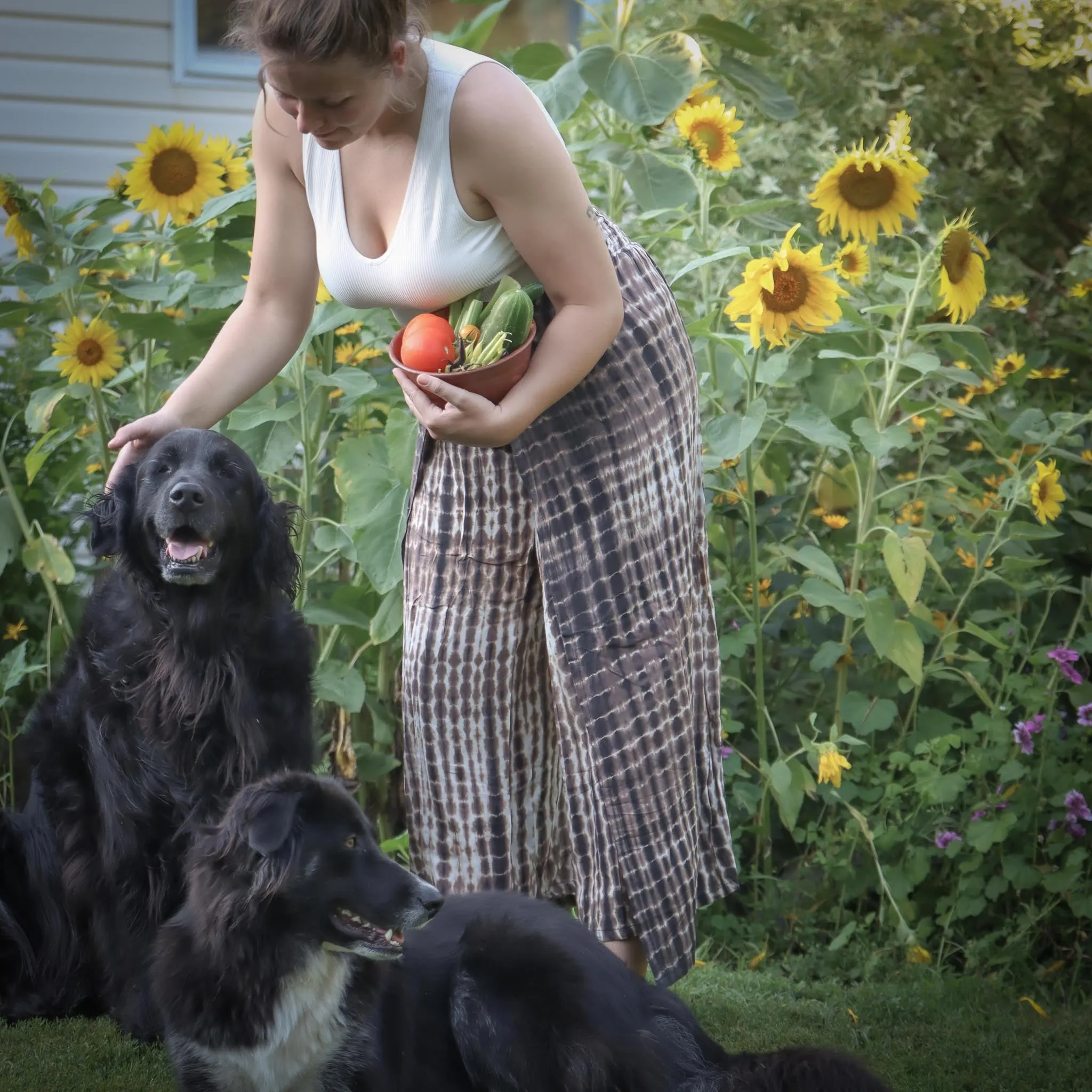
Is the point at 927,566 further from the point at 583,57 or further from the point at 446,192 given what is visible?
the point at 446,192

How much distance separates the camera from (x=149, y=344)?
346 cm

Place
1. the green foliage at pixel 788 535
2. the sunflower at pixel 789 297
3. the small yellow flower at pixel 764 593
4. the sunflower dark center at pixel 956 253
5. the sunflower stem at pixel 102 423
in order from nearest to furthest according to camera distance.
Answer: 1. the sunflower at pixel 789 297
2. the sunflower dark center at pixel 956 253
3. the green foliage at pixel 788 535
4. the sunflower stem at pixel 102 423
5. the small yellow flower at pixel 764 593

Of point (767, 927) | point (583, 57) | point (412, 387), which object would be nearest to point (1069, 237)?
point (583, 57)

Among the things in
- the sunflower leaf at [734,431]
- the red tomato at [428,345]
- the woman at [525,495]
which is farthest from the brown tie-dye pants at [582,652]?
the sunflower leaf at [734,431]

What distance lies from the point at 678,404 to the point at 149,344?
163 cm

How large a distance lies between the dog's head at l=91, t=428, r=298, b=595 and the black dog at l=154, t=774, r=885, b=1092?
555 millimetres

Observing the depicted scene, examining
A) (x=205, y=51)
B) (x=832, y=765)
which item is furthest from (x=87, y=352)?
(x=205, y=51)

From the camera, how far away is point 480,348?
2207 millimetres

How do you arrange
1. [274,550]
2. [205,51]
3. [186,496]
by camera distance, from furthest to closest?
[205,51]
[274,550]
[186,496]

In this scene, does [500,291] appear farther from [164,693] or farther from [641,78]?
[641,78]

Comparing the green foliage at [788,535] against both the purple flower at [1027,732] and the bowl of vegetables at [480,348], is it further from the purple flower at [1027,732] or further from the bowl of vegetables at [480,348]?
the bowl of vegetables at [480,348]

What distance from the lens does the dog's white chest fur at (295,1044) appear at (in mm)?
2053

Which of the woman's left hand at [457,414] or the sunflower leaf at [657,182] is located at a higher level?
the sunflower leaf at [657,182]

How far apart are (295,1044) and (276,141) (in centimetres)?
162
